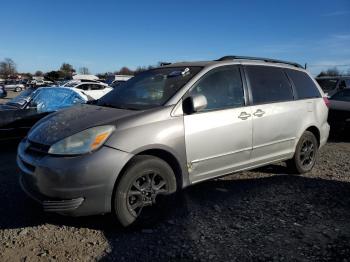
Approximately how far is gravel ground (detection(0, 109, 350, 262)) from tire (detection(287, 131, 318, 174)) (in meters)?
0.54

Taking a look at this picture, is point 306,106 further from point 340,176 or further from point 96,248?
point 96,248

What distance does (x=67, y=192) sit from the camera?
11.5 feet

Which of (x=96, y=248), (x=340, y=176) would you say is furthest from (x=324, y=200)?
(x=96, y=248)

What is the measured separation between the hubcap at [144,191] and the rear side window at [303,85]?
2951 mm

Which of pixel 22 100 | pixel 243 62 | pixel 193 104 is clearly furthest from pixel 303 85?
pixel 22 100

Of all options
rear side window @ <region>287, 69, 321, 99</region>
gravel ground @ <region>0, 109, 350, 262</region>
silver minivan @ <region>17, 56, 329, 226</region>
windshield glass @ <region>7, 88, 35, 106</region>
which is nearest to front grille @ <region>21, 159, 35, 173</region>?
silver minivan @ <region>17, 56, 329, 226</region>

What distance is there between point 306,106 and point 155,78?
248cm

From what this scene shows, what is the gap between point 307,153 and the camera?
242 inches

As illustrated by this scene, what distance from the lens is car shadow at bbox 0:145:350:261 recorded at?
3.51 m

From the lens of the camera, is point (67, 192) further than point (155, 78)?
No

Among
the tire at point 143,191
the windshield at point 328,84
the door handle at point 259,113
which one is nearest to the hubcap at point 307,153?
the door handle at point 259,113

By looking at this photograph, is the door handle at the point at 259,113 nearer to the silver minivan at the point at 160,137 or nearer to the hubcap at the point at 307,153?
the silver minivan at the point at 160,137

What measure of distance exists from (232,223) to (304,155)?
8.18 feet

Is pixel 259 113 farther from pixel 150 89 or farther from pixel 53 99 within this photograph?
pixel 53 99
